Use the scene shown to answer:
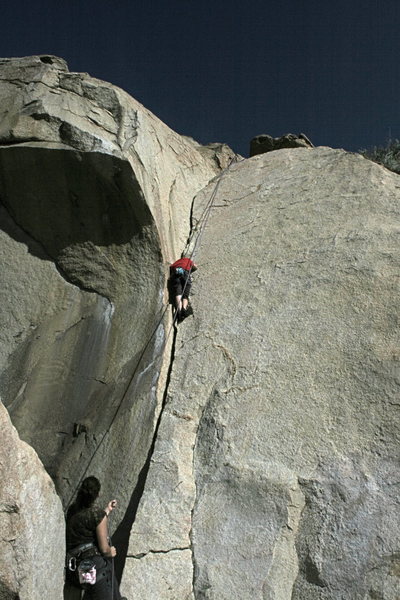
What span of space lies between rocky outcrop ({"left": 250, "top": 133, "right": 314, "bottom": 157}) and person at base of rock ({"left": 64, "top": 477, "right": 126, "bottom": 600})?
6274mm

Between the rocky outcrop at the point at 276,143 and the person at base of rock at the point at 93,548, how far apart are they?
627cm

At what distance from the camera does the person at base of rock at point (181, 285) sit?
5680 mm

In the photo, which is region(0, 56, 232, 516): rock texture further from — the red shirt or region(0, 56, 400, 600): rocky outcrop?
the red shirt

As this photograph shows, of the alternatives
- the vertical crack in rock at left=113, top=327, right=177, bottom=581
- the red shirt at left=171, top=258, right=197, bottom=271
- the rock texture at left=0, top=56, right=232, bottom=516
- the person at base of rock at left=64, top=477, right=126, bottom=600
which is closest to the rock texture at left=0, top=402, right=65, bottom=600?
the person at base of rock at left=64, top=477, right=126, bottom=600

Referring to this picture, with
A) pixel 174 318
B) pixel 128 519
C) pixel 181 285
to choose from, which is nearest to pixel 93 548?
pixel 128 519

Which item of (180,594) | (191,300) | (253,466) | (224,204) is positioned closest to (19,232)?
(191,300)

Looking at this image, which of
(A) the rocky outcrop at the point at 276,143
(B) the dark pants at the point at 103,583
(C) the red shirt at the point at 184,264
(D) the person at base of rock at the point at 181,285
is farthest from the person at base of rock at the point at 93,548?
(A) the rocky outcrop at the point at 276,143

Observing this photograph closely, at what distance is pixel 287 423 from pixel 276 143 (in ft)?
18.2

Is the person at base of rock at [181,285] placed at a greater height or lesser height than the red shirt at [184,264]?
lesser

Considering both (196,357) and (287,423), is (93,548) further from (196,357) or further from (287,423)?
(196,357)

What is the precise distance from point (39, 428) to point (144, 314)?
1344mm

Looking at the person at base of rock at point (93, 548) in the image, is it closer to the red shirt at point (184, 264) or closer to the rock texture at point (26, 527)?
the rock texture at point (26, 527)

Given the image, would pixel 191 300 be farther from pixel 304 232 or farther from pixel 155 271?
pixel 304 232

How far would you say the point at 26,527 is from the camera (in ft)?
11.0
